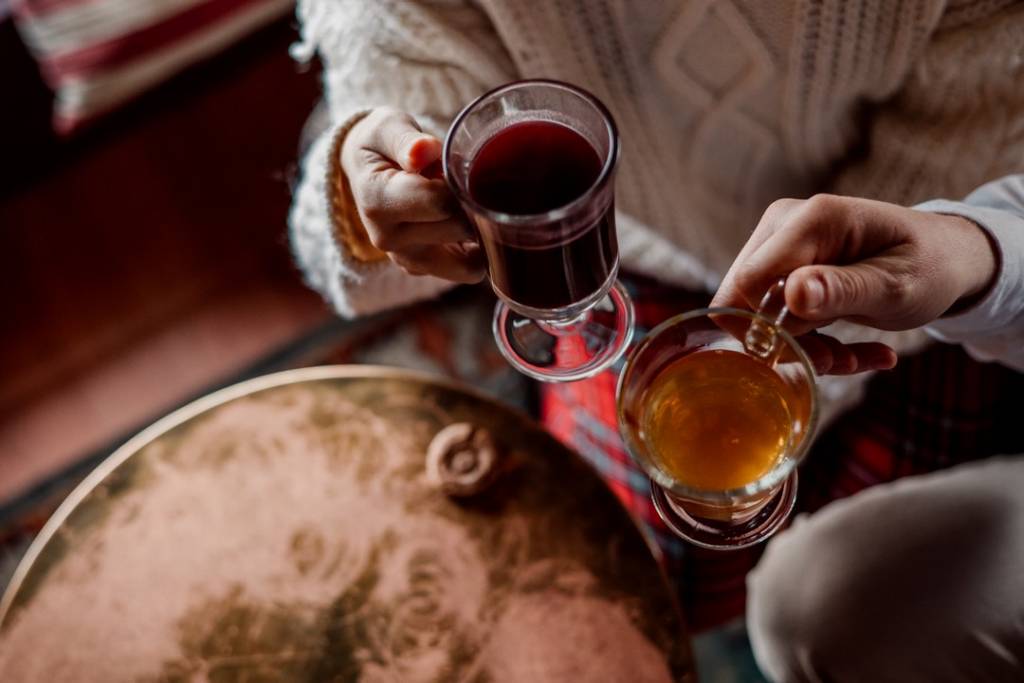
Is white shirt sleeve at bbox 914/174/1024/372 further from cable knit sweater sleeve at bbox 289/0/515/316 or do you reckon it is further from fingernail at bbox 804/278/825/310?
cable knit sweater sleeve at bbox 289/0/515/316

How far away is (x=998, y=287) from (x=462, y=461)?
52 centimetres

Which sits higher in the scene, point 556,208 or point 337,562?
point 556,208

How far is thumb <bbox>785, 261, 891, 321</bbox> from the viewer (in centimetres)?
63

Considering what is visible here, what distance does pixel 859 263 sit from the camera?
0.68 m

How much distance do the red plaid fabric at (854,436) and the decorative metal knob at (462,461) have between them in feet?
0.39

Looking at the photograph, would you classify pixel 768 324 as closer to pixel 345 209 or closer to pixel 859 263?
pixel 859 263

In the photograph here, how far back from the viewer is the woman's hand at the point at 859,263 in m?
0.64

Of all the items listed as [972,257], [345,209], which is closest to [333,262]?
[345,209]

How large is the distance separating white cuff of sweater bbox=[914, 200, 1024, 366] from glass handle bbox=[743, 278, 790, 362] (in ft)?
0.61

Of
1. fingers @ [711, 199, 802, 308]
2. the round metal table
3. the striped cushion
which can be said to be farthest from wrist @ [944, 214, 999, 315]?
the striped cushion

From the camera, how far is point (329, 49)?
920 millimetres

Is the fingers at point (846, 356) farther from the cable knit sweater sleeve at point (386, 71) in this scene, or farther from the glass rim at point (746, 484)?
the cable knit sweater sleeve at point (386, 71)

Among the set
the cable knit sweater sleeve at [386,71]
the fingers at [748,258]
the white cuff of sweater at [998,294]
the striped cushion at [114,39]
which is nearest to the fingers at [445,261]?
the cable knit sweater sleeve at [386,71]

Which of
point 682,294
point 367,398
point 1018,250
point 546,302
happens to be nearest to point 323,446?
point 367,398
